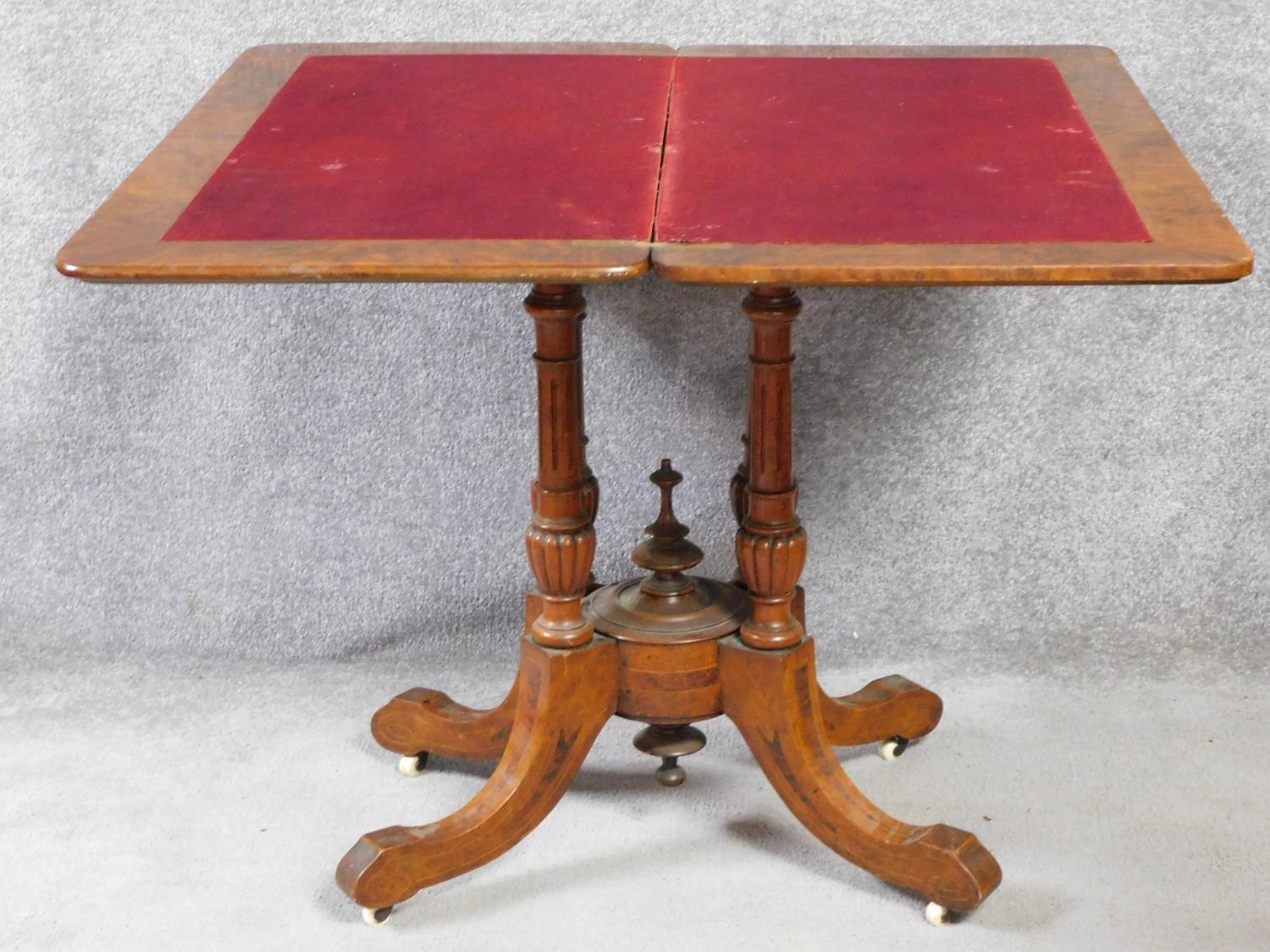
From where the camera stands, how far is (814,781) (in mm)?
1665

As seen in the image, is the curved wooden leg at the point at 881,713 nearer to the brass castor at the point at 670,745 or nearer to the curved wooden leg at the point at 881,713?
the curved wooden leg at the point at 881,713

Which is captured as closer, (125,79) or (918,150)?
(918,150)

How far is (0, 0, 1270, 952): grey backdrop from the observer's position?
1917 millimetres

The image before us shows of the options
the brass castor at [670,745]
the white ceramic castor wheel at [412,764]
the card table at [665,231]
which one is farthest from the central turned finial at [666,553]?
the white ceramic castor wheel at [412,764]

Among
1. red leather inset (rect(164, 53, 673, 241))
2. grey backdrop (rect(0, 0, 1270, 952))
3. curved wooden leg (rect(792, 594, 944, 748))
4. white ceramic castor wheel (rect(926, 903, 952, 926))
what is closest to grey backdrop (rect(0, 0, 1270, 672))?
grey backdrop (rect(0, 0, 1270, 952))

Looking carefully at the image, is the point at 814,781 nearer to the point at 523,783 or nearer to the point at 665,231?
the point at 523,783

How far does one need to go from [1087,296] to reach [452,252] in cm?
106

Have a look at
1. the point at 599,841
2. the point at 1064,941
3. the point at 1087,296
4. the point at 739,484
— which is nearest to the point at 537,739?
the point at 599,841

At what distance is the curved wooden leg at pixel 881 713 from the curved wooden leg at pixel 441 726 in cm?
35

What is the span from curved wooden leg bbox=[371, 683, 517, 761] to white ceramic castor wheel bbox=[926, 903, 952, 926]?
1.58 ft

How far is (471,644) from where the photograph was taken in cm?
→ 220

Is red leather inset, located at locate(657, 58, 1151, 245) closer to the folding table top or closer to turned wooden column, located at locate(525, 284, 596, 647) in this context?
the folding table top

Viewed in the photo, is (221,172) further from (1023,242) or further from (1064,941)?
(1064,941)

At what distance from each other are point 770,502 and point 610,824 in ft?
1.37
